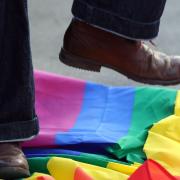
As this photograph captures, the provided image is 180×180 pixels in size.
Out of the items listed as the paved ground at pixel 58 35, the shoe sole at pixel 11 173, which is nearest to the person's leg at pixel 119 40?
the shoe sole at pixel 11 173

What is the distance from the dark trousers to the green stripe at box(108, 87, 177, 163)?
Result: 0.93 feet

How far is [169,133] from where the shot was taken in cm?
135

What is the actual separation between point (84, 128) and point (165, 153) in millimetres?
272

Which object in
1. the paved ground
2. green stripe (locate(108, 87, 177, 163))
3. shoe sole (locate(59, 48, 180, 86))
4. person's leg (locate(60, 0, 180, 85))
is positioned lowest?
the paved ground

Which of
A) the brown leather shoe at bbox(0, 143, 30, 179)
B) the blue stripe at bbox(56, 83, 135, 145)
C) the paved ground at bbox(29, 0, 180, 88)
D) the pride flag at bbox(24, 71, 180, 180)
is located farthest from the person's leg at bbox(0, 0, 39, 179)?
the paved ground at bbox(29, 0, 180, 88)

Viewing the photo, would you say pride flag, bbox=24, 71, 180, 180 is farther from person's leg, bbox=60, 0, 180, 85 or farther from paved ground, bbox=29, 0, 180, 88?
paved ground, bbox=29, 0, 180, 88

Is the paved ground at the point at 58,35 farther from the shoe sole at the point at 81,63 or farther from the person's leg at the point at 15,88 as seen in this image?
the person's leg at the point at 15,88

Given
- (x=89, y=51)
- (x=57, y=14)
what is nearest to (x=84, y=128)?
Result: (x=89, y=51)

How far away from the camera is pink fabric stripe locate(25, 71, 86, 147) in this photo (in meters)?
1.48

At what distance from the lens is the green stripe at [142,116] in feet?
4.41

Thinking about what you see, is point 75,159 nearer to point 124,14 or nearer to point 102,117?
Result: point 102,117

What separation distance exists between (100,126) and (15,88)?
0.41 m

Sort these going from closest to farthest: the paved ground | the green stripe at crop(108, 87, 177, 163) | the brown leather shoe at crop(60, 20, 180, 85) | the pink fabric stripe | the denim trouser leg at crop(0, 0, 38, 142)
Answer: the denim trouser leg at crop(0, 0, 38, 142), the brown leather shoe at crop(60, 20, 180, 85), the green stripe at crop(108, 87, 177, 163), the pink fabric stripe, the paved ground

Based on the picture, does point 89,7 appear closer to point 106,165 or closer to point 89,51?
point 89,51
